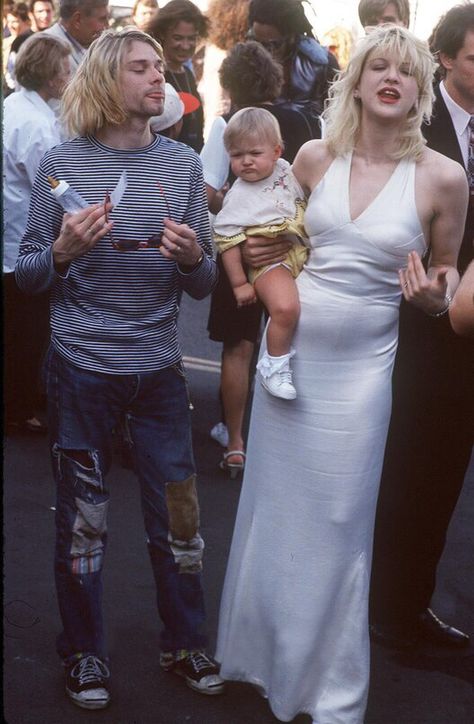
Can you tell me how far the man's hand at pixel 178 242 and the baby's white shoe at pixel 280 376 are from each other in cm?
40

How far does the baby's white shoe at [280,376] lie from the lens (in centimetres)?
340

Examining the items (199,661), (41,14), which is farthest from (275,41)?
(41,14)

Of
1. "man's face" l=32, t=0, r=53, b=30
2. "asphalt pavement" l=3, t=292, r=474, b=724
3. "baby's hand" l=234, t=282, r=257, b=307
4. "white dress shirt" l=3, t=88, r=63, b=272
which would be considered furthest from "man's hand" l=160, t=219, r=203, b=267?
"man's face" l=32, t=0, r=53, b=30

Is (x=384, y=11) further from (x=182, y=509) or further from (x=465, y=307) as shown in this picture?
(x=465, y=307)

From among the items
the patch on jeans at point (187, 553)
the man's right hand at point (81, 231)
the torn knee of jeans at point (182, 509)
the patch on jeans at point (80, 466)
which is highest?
the man's right hand at point (81, 231)

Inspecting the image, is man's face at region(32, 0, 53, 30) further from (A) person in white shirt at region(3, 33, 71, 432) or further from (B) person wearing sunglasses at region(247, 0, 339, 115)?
(B) person wearing sunglasses at region(247, 0, 339, 115)

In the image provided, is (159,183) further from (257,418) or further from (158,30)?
(158,30)

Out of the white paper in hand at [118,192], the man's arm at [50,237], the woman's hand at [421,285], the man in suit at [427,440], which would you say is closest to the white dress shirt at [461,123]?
the man in suit at [427,440]

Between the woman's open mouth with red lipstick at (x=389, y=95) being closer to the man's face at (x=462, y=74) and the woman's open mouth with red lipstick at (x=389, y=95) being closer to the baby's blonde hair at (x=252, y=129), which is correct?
the baby's blonde hair at (x=252, y=129)

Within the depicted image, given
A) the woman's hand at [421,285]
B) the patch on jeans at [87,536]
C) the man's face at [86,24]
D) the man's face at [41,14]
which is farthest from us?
the man's face at [41,14]

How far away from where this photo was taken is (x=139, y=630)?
4133mm

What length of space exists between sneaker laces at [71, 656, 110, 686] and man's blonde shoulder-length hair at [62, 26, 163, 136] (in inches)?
64.9

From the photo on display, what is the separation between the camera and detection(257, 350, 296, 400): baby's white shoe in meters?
3.40

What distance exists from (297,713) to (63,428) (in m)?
1.14
